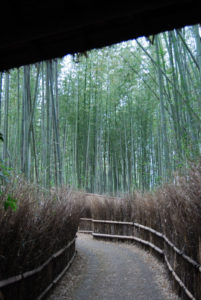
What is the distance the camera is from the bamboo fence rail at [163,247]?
2.73 meters

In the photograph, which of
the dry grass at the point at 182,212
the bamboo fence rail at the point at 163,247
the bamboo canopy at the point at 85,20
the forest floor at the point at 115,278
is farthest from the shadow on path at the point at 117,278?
the bamboo canopy at the point at 85,20

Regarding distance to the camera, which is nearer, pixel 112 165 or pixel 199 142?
pixel 199 142

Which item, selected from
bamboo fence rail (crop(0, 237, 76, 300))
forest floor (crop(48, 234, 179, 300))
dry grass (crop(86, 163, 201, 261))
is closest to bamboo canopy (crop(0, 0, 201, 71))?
bamboo fence rail (crop(0, 237, 76, 300))

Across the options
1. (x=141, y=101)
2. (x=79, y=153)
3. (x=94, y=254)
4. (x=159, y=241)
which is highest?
(x=141, y=101)

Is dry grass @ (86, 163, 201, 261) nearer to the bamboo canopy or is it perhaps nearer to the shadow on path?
the shadow on path

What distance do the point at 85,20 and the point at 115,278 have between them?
388 centimetres

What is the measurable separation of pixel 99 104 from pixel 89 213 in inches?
156

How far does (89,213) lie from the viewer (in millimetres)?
9875

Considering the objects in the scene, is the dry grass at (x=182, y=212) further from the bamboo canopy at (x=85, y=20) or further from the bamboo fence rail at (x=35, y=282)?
the bamboo canopy at (x=85, y=20)

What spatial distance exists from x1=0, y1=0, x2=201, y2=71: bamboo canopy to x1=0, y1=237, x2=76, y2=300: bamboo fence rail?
1479 mm

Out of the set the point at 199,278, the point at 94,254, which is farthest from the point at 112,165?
the point at 199,278

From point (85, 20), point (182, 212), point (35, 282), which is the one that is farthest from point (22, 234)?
point (85, 20)

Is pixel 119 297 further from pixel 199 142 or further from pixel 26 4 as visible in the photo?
pixel 26 4

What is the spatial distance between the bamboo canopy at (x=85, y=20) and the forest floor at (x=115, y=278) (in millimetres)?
2919
